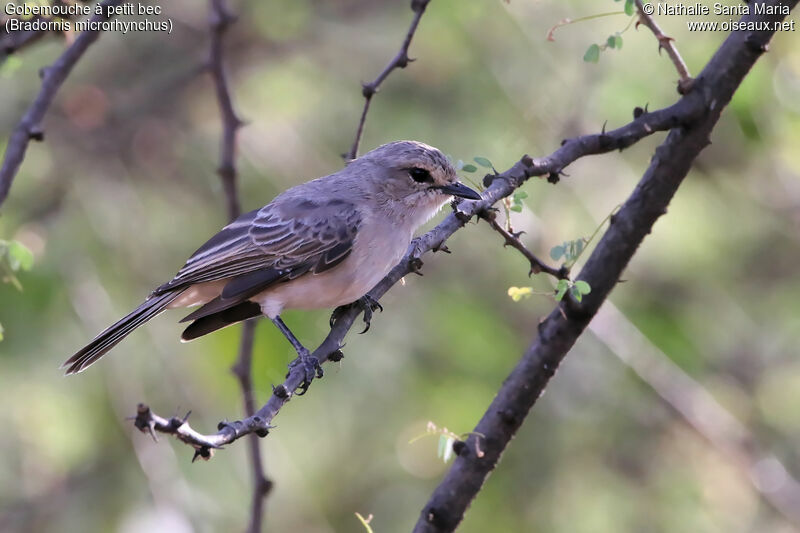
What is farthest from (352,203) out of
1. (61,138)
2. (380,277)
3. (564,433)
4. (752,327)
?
(752,327)

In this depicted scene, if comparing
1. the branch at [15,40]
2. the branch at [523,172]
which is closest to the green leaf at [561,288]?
the branch at [523,172]

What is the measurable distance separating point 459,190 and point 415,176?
378mm

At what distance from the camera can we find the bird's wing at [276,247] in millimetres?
5512

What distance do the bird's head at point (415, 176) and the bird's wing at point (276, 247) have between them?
0.29m

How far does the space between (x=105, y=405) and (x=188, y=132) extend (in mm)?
→ 2837

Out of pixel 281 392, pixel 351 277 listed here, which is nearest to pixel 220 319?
pixel 351 277

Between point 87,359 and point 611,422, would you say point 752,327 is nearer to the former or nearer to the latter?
point 611,422

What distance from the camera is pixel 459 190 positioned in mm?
5449

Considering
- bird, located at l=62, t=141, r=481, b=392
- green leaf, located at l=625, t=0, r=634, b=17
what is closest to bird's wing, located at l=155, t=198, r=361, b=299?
bird, located at l=62, t=141, r=481, b=392

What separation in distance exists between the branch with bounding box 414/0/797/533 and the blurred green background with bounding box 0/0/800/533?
238 centimetres

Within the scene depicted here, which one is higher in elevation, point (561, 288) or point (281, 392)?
point (561, 288)

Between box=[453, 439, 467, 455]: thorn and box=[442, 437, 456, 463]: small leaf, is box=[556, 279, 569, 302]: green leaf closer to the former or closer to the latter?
box=[442, 437, 456, 463]: small leaf

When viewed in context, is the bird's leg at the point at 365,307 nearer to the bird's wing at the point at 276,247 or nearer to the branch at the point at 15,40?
the bird's wing at the point at 276,247

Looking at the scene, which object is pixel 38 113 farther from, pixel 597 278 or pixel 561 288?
pixel 597 278
